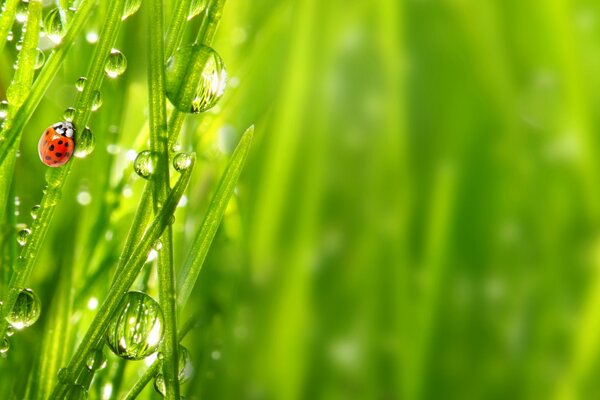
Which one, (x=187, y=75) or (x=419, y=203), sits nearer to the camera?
(x=187, y=75)

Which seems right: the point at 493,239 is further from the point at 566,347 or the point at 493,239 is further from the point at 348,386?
the point at 348,386

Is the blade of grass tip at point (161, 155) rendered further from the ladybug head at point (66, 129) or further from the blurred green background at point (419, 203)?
the blurred green background at point (419, 203)

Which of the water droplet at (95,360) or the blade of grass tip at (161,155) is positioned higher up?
the blade of grass tip at (161,155)

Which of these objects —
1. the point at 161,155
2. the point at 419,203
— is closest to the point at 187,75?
the point at 161,155

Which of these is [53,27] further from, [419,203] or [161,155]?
[419,203]

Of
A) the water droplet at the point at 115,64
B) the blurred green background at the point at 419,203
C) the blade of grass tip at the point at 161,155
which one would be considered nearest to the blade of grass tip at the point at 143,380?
the blade of grass tip at the point at 161,155

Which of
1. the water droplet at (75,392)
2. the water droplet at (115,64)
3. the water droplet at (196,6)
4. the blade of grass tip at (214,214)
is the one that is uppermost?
the water droplet at (196,6)

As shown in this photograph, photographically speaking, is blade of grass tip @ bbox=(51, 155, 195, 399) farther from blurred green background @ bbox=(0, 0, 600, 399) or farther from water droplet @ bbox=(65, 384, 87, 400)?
blurred green background @ bbox=(0, 0, 600, 399)
